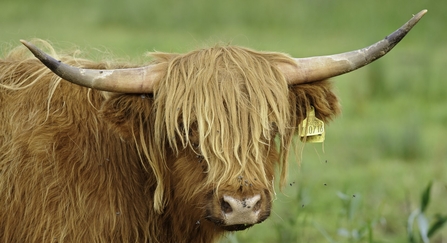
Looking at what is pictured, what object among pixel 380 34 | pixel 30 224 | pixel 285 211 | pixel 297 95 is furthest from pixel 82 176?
pixel 380 34

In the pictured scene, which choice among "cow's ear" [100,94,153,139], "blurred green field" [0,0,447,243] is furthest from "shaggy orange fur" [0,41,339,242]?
"blurred green field" [0,0,447,243]

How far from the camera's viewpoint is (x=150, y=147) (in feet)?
12.2

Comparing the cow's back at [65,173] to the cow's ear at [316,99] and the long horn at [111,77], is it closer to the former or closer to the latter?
the long horn at [111,77]

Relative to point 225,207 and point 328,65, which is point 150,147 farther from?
point 328,65

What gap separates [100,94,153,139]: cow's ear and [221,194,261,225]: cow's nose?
1.92 feet

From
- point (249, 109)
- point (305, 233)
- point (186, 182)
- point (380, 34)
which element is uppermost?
point (380, 34)

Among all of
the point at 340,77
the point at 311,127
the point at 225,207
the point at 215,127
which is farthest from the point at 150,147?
the point at 340,77

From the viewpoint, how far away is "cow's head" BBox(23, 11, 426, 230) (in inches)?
136

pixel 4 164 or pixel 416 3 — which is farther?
pixel 416 3

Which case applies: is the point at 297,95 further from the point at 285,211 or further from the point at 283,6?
the point at 283,6

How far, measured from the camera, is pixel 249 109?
3559 millimetres

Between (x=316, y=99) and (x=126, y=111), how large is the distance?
85cm

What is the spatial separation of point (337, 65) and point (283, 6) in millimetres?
8904

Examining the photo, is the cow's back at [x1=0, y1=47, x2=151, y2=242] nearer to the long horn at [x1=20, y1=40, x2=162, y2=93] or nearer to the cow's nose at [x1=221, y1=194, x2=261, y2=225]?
the long horn at [x1=20, y1=40, x2=162, y2=93]
